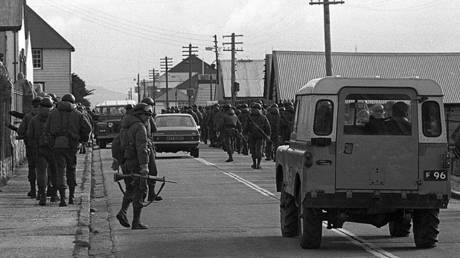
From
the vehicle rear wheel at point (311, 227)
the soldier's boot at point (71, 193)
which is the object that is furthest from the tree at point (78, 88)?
the vehicle rear wheel at point (311, 227)

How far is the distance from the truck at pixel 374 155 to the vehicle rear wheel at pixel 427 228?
1cm

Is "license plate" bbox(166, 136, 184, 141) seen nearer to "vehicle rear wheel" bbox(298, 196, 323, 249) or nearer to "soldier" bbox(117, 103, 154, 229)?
"soldier" bbox(117, 103, 154, 229)

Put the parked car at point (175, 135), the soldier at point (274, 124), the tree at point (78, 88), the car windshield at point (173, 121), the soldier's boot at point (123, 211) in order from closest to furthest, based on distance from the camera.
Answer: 1. the soldier's boot at point (123, 211)
2. the soldier at point (274, 124)
3. the parked car at point (175, 135)
4. the car windshield at point (173, 121)
5. the tree at point (78, 88)

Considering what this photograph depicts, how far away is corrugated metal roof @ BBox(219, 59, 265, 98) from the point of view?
336 ft

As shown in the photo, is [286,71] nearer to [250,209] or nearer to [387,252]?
[250,209]

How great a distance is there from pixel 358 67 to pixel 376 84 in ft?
210

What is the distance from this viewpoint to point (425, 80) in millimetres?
12531

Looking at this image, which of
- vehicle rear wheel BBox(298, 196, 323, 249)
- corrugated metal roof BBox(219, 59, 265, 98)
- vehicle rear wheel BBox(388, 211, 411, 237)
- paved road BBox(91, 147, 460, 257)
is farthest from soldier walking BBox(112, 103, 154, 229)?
corrugated metal roof BBox(219, 59, 265, 98)

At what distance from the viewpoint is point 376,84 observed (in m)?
12.5

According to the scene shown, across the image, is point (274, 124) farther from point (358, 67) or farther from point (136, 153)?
point (358, 67)

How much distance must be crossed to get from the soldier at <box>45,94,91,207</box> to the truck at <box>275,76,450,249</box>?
20.2 feet

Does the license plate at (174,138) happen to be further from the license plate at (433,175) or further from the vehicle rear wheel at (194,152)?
the license plate at (433,175)

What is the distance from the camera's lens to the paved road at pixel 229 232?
12494 millimetres

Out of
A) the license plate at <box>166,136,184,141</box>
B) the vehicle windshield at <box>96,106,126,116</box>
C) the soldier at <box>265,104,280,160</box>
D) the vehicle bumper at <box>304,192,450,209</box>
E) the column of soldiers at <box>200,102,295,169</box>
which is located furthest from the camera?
the vehicle windshield at <box>96,106,126,116</box>
